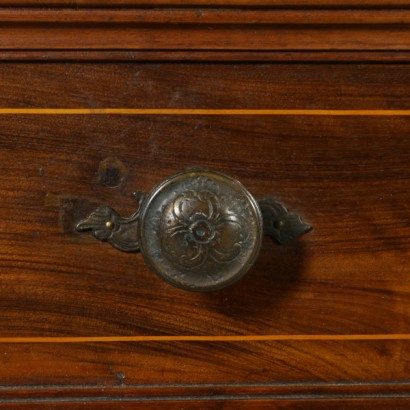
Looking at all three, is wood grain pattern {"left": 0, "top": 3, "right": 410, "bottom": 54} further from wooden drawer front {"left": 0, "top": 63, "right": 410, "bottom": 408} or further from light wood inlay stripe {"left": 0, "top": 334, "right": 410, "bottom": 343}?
light wood inlay stripe {"left": 0, "top": 334, "right": 410, "bottom": 343}

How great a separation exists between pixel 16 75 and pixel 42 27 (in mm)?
44

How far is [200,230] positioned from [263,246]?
8cm

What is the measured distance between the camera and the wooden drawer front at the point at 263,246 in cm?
55

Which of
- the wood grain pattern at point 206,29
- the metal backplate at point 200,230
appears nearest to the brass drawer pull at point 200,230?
the metal backplate at point 200,230

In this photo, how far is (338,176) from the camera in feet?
1.87

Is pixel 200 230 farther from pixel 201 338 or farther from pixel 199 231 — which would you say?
pixel 201 338

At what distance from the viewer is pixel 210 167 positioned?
1.85ft

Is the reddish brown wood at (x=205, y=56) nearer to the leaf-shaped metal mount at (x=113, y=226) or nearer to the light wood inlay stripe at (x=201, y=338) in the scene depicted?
the leaf-shaped metal mount at (x=113, y=226)

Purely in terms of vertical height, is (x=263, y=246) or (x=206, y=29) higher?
(x=206, y=29)

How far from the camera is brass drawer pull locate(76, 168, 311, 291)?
52 cm

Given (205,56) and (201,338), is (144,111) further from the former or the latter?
(201,338)

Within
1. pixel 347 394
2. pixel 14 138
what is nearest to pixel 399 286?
pixel 347 394

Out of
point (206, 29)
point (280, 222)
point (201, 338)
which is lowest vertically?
point (201, 338)

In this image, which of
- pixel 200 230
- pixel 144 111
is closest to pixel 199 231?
pixel 200 230
